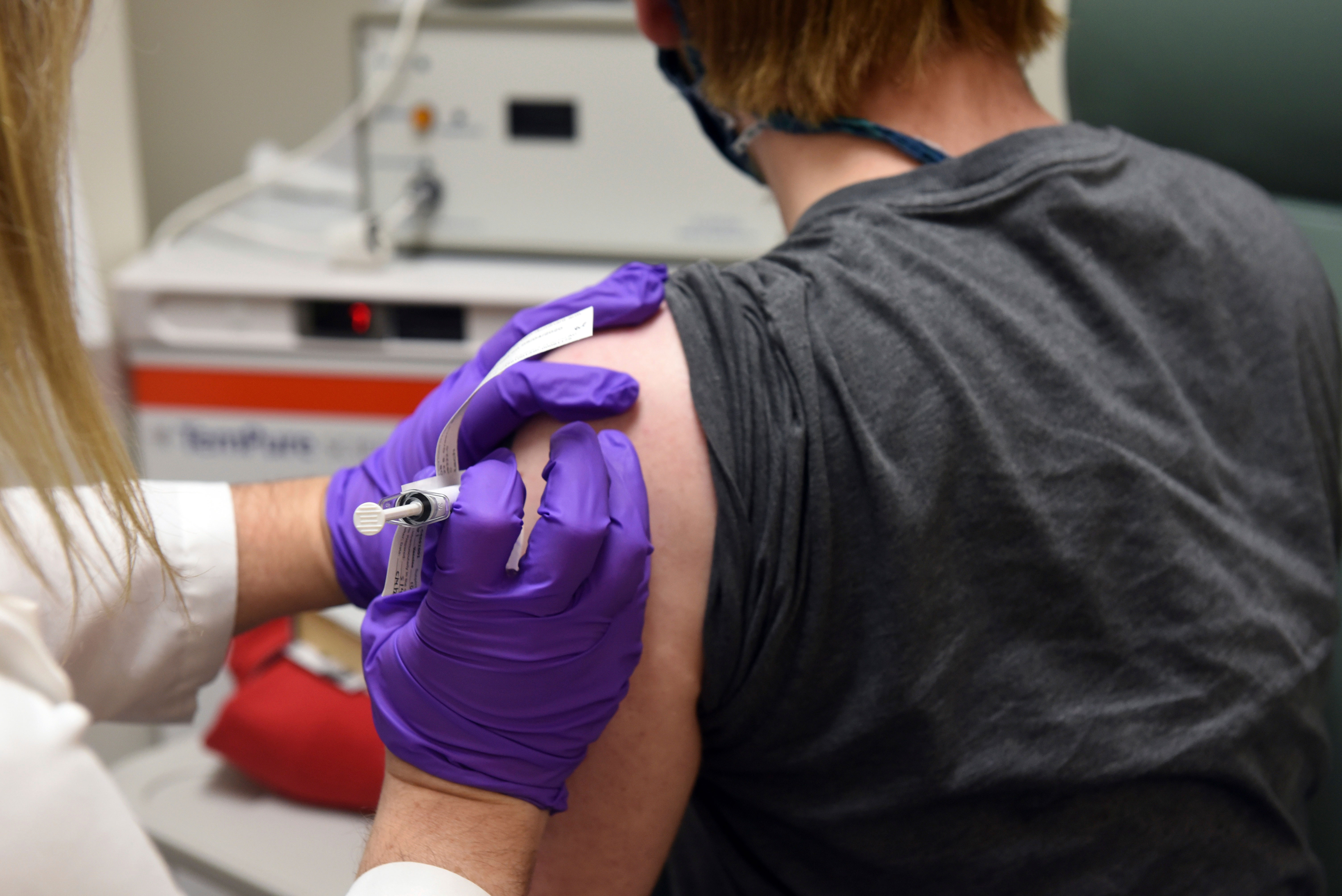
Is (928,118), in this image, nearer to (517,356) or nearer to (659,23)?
(659,23)

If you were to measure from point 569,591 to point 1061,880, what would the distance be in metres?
0.41

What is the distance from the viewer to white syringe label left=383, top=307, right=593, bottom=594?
65cm

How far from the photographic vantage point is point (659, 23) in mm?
922

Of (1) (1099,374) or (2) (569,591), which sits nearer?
(2) (569,591)

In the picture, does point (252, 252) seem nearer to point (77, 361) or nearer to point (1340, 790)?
point (77, 361)

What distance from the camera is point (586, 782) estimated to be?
0.71 metres

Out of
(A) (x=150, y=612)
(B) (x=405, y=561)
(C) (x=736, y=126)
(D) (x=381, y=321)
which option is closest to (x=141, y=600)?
(A) (x=150, y=612)

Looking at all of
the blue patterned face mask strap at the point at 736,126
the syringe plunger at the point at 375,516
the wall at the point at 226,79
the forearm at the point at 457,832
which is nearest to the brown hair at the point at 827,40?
the blue patterned face mask strap at the point at 736,126

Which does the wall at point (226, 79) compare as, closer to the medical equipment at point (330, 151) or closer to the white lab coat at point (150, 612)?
the medical equipment at point (330, 151)

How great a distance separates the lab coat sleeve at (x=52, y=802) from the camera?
408 millimetres

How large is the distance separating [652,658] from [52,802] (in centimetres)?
36

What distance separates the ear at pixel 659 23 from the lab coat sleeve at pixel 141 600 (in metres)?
0.53

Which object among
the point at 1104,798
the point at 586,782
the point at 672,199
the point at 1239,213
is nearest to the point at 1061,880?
the point at 1104,798

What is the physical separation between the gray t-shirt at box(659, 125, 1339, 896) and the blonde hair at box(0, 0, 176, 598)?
0.36m
